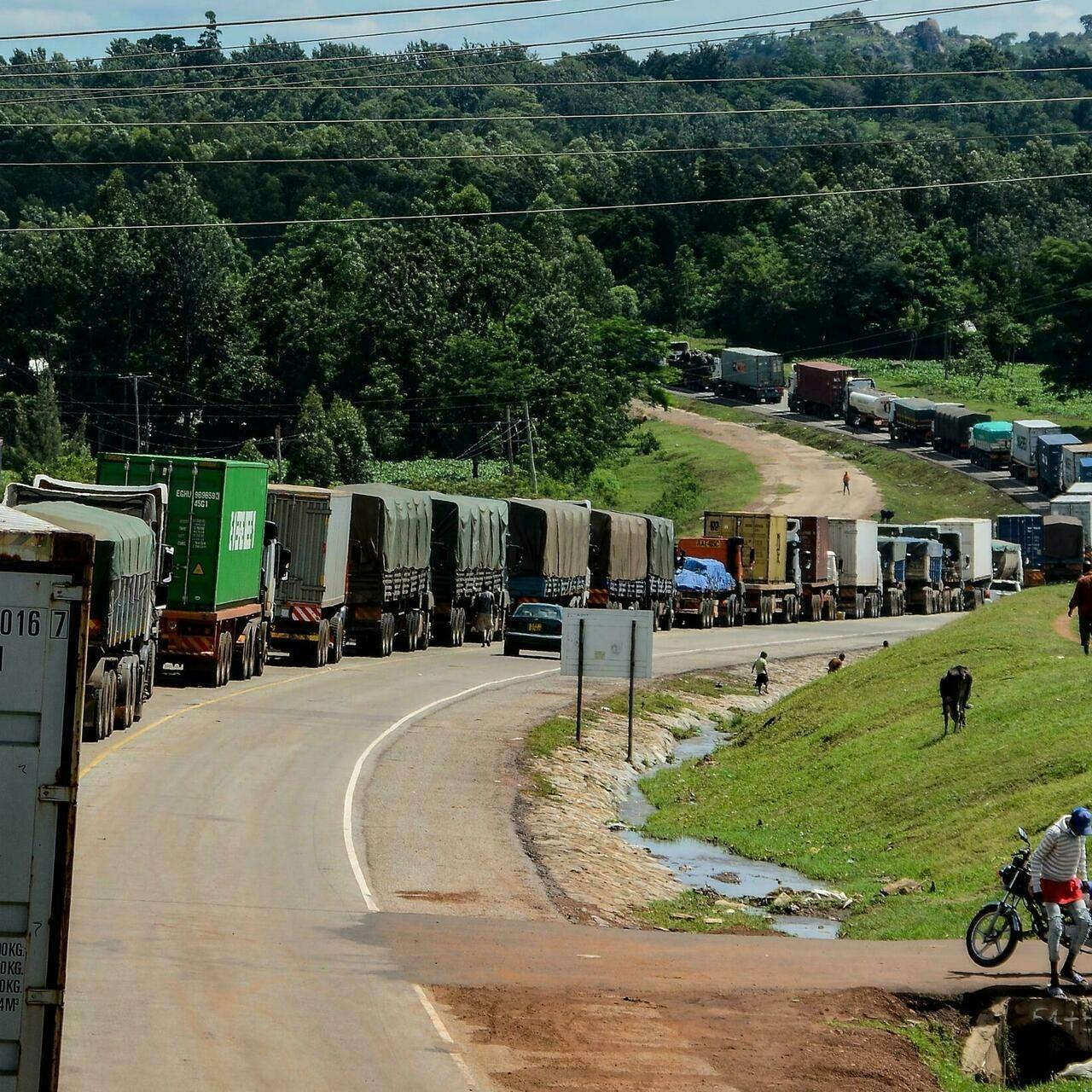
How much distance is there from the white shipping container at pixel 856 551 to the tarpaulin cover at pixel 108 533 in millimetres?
50580

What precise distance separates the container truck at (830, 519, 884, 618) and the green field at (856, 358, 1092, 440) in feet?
169

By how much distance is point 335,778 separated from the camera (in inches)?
1070

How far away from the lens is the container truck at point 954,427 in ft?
395

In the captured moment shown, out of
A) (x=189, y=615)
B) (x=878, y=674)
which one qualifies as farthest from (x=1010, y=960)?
(x=878, y=674)

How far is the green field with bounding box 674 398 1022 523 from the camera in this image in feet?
357

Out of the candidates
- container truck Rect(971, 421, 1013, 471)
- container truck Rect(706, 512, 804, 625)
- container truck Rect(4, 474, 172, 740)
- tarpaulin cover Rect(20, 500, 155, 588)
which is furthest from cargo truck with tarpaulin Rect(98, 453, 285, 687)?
container truck Rect(971, 421, 1013, 471)

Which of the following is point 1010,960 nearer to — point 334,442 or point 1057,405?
point 334,442

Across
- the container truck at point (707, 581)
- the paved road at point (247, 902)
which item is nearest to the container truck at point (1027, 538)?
the container truck at point (707, 581)

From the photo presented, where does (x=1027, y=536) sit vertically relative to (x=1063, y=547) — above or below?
above

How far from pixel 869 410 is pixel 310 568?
9571 cm

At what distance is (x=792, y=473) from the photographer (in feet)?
393

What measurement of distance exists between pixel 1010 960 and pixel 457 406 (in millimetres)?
98897

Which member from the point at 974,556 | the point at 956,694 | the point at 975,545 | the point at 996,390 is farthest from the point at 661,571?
the point at 996,390

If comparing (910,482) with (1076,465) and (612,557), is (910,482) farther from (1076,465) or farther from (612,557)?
(612,557)
